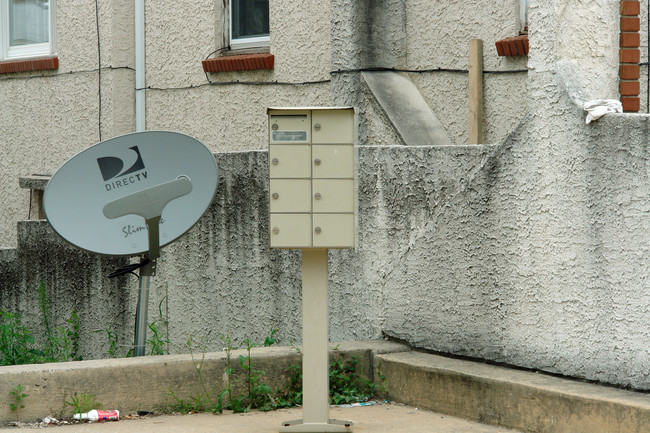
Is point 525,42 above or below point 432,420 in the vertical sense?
above

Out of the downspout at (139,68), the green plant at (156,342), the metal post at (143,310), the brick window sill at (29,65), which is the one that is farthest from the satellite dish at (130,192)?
the brick window sill at (29,65)

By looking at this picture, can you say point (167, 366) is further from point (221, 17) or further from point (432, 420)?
point (221, 17)

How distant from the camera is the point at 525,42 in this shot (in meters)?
6.17

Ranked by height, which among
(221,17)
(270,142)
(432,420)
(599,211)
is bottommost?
(432,420)

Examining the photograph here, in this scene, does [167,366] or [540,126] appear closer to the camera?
[540,126]

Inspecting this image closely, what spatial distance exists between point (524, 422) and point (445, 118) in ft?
9.85

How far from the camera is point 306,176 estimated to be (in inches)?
163

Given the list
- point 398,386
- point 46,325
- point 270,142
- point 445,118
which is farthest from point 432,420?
point 46,325

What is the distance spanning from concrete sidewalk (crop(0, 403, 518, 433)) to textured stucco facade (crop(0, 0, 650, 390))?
45cm

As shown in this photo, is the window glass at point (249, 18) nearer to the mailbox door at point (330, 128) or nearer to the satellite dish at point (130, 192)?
the satellite dish at point (130, 192)

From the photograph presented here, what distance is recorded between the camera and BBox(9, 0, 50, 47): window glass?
9664 millimetres

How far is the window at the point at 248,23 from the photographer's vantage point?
320 inches

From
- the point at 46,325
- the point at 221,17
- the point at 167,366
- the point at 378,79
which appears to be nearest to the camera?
the point at 167,366

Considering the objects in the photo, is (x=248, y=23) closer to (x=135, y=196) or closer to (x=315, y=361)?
(x=135, y=196)
